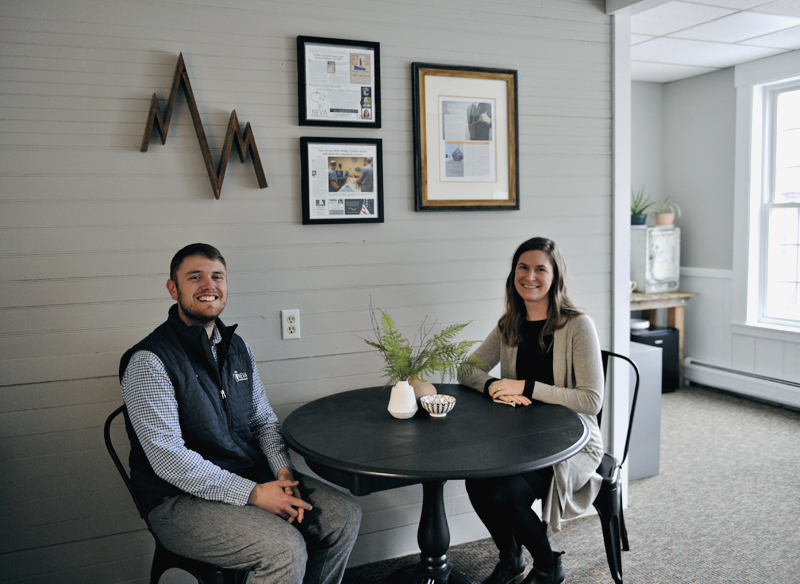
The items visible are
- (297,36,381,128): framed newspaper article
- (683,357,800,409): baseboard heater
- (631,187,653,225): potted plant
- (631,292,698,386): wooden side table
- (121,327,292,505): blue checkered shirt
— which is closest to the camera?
(121,327,292,505): blue checkered shirt

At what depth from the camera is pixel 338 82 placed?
2.58m

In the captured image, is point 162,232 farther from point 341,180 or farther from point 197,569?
point 197,569

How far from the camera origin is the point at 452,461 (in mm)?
1777

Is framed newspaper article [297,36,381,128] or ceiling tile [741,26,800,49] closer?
framed newspaper article [297,36,381,128]

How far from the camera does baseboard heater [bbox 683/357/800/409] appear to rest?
4789mm

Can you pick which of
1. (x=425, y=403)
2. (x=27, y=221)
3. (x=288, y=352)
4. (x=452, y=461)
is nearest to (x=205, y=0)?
(x=27, y=221)

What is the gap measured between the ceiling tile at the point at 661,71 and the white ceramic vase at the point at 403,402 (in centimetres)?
402

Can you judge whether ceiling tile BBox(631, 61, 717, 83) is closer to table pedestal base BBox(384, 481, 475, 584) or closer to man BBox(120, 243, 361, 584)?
table pedestal base BBox(384, 481, 475, 584)

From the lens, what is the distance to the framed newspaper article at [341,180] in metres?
2.56

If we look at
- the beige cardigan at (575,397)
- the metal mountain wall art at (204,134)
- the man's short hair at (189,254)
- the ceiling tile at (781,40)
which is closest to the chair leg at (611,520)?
the beige cardigan at (575,397)

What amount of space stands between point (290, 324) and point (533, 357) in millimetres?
1006

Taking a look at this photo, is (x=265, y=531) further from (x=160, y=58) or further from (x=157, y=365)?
(x=160, y=58)

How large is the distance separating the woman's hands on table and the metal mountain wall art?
47.7 inches

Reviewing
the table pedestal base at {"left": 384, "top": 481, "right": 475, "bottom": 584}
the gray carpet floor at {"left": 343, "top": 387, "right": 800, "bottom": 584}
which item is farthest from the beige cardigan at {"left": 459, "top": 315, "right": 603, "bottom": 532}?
the gray carpet floor at {"left": 343, "top": 387, "right": 800, "bottom": 584}
